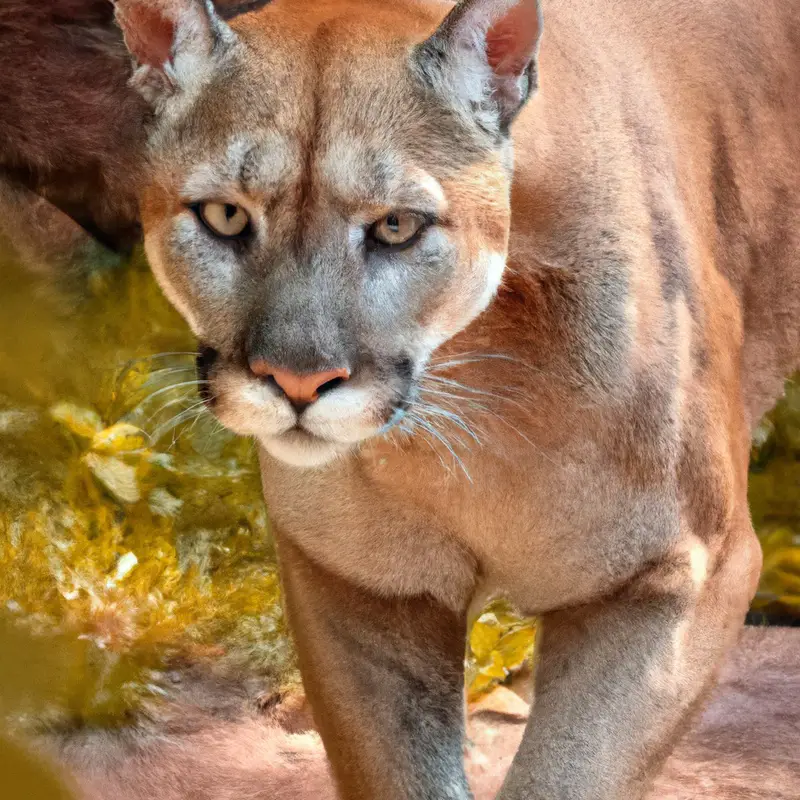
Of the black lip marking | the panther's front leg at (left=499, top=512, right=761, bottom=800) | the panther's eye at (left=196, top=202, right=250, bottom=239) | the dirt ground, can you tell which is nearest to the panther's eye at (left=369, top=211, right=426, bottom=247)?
Result: the panther's eye at (left=196, top=202, right=250, bottom=239)

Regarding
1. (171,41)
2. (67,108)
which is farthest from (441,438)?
(67,108)

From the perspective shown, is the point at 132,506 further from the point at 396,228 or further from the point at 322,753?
the point at 396,228

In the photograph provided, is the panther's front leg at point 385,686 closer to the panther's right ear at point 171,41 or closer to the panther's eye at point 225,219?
the panther's eye at point 225,219

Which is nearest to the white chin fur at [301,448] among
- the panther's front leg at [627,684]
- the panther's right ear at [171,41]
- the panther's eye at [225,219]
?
the panther's eye at [225,219]

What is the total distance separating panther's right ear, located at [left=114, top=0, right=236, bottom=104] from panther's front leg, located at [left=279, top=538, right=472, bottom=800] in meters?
0.89

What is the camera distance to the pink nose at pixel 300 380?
5.08 feet

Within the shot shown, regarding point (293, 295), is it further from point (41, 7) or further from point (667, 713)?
point (41, 7)

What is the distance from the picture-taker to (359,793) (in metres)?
2.17

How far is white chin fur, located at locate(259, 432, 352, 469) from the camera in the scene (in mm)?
1665

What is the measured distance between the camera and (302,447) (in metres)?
1.67

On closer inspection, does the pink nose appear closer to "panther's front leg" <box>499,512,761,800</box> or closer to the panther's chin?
the panther's chin

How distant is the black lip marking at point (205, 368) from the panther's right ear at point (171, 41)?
35 cm

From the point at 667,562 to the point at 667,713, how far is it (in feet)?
0.87

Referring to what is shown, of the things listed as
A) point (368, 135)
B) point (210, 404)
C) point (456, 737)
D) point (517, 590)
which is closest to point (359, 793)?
point (456, 737)
